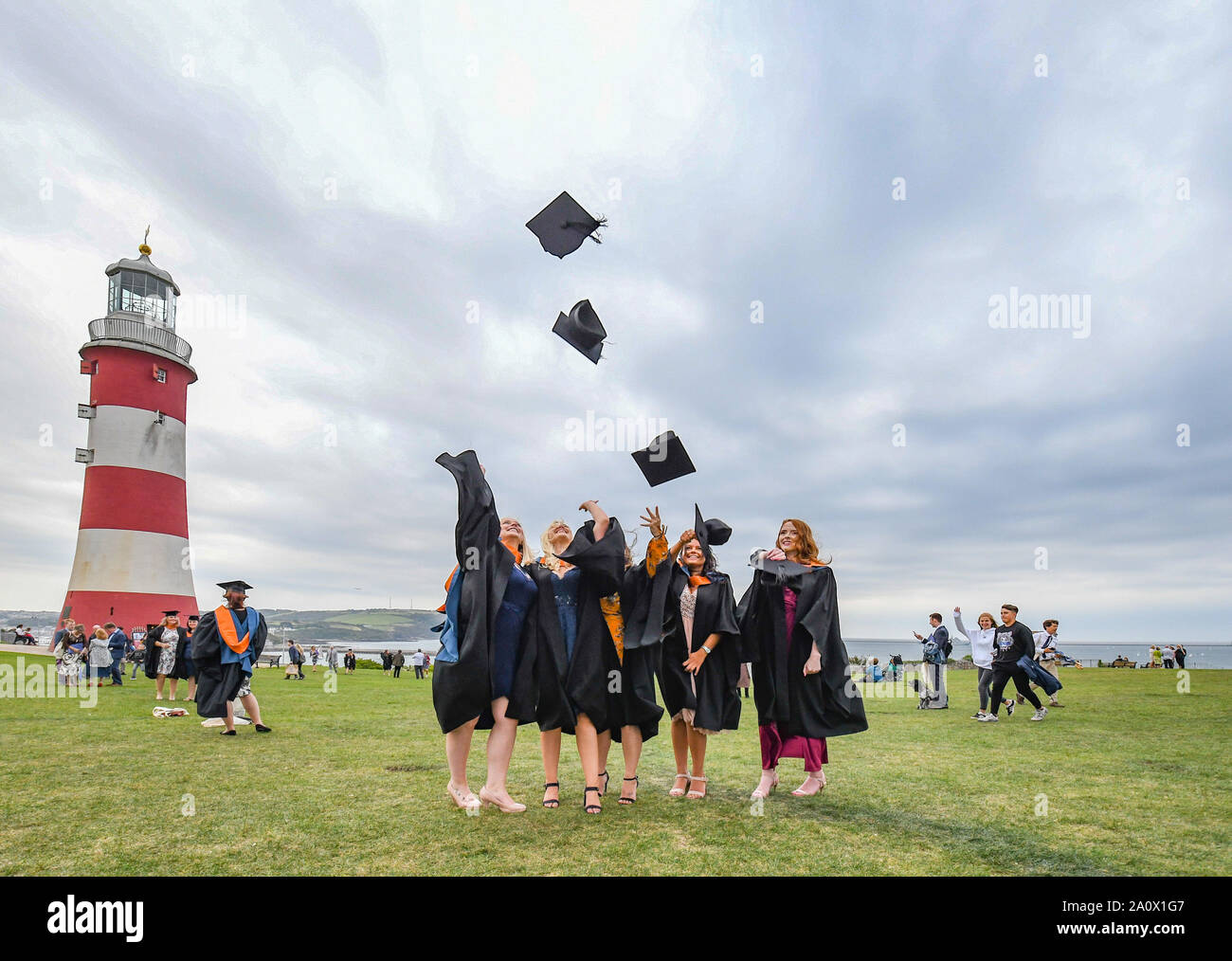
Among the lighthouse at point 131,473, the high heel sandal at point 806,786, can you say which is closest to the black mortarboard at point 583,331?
the high heel sandal at point 806,786

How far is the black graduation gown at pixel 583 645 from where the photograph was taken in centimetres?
598

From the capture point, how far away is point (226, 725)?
10.7 metres

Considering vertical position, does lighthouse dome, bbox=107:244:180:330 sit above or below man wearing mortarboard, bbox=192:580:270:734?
above

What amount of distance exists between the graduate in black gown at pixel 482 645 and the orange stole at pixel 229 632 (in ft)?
20.0

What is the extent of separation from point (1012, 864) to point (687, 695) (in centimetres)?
278

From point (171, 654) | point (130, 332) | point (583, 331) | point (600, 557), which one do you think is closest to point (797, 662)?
point (600, 557)

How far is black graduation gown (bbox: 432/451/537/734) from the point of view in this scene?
5.72 metres

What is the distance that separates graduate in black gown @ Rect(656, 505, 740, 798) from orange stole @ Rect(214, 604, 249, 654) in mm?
7158

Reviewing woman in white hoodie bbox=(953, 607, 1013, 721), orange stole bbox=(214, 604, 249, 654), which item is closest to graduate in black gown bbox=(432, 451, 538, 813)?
orange stole bbox=(214, 604, 249, 654)

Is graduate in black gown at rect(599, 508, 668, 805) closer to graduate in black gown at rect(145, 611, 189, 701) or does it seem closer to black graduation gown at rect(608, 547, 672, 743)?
black graduation gown at rect(608, 547, 672, 743)

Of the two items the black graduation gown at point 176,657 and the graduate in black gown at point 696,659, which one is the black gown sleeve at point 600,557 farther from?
the black graduation gown at point 176,657

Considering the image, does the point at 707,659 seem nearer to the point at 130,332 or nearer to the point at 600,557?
the point at 600,557

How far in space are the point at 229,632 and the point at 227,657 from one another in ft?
1.24
